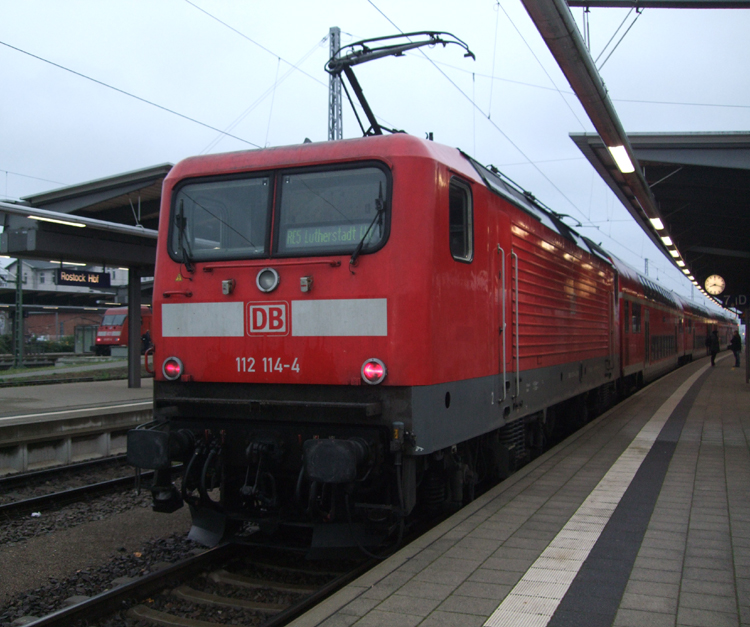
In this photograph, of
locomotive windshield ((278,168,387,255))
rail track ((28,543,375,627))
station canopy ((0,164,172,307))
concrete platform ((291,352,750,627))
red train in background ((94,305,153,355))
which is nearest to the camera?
concrete platform ((291,352,750,627))

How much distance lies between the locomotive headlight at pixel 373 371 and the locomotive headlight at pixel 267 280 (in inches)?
38.3

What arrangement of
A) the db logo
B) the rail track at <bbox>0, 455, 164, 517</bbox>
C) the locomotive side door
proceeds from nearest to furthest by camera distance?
1. the db logo
2. the locomotive side door
3. the rail track at <bbox>0, 455, 164, 517</bbox>

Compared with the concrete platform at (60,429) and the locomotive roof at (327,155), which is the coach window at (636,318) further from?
the locomotive roof at (327,155)

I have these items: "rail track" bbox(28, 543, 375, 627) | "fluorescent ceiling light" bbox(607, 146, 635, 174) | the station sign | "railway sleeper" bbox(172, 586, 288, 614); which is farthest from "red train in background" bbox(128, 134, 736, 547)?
the station sign

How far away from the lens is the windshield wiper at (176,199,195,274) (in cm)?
564

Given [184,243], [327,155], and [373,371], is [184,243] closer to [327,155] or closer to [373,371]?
[327,155]

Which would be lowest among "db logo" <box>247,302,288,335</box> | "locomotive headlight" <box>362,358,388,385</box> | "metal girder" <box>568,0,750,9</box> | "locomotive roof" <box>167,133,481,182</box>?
"locomotive headlight" <box>362,358,388,385</box>

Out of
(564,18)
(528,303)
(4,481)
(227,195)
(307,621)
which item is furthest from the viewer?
(4,481)

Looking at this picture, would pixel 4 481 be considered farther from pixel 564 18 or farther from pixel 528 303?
pixel 564 18

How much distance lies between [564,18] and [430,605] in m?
5.21

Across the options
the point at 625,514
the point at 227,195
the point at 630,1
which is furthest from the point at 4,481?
the point at 630,1

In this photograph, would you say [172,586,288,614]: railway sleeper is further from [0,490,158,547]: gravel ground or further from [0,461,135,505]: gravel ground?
[0,461,135,505]: gravel ground

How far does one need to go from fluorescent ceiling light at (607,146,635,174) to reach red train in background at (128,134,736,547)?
5.26 m

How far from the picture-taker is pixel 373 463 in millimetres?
4852
